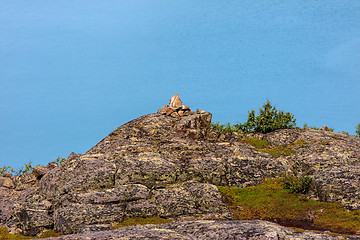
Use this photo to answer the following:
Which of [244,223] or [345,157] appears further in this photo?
[345,157]

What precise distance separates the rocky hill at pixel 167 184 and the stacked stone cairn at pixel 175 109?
8.54m

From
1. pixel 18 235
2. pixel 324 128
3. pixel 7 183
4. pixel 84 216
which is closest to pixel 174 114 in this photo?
pixel 7 183

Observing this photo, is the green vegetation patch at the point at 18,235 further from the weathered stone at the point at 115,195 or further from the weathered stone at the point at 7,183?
the weathered stone at the point at 7,183

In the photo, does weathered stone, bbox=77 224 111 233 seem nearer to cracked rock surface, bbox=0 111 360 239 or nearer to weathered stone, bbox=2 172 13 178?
cracked rock surface, bbox=0 111 360 239

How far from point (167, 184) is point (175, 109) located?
21464 mm

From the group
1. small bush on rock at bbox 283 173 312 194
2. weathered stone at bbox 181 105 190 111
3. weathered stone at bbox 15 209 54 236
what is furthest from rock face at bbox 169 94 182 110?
weathered stone at bbox 15 209 54 236

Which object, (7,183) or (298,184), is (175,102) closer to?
(298,184)

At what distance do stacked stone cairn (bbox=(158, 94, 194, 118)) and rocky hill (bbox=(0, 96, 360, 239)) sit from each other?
28.0 ft

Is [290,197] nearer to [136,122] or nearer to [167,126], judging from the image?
[167,126]

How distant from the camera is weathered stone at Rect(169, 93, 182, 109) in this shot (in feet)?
180

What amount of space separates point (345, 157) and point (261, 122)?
21230mm

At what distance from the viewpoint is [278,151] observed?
43.7m

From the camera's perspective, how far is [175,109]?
5388 centimetres

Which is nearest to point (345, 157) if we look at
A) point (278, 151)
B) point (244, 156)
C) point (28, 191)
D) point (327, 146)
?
point (327, 146)
